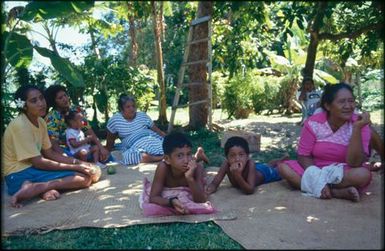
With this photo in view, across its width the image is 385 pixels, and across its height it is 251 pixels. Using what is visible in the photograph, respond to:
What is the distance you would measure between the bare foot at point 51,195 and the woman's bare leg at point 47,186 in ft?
0.13

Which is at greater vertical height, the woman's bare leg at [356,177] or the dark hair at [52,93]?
the dark hair at [52,93]

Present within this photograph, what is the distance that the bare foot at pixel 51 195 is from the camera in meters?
3.87

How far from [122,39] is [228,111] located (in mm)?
13080

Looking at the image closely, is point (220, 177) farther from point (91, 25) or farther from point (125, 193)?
point (91, 25)

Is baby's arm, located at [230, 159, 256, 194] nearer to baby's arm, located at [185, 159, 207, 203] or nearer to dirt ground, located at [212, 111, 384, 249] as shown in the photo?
dirt ground, located at [212, 111, 384, 249]

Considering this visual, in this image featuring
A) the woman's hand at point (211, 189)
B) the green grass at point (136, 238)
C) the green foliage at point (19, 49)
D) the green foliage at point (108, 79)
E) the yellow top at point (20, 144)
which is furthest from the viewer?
the green foliage at point (108, 79)

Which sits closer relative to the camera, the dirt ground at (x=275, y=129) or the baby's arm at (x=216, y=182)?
the baby's arm at (x=216, y=182)

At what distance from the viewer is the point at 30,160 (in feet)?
12.9

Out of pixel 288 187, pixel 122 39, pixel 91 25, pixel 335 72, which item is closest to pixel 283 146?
pixel 288 187

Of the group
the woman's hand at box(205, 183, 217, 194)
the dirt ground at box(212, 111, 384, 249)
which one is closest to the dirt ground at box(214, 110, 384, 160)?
the dirt ground at box(212, 111, 384, 249)

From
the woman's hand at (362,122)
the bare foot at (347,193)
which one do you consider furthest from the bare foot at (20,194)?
the woman's hand at (362,122)

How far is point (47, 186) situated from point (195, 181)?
1.48 m

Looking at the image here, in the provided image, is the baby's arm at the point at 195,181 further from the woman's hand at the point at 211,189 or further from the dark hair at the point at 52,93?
the dark hair at the point at 52,93

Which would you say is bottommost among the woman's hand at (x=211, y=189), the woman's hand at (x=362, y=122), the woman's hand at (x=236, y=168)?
the woman's hand at (x=211, y=189)
